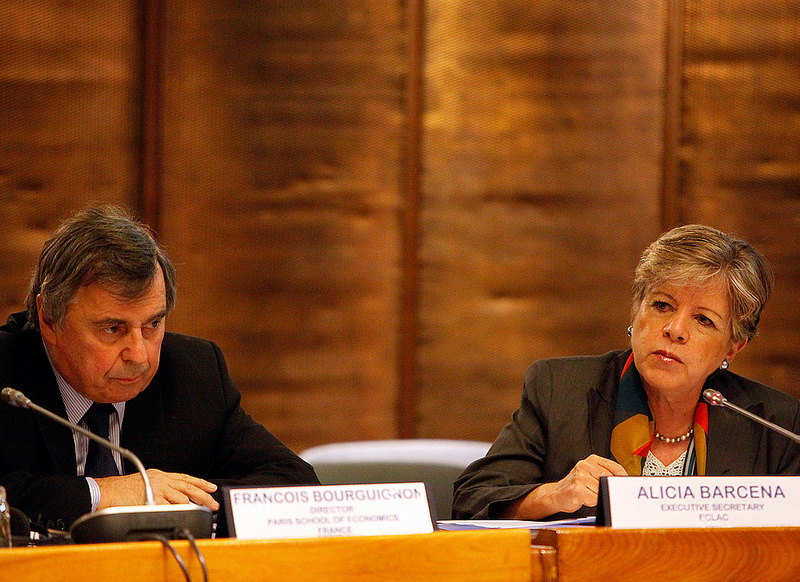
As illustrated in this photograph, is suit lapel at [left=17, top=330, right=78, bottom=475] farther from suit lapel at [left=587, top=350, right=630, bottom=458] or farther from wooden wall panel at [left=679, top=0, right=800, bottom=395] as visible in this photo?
wooden wall panel at [left=679, top=0, right=800, bottom=395]

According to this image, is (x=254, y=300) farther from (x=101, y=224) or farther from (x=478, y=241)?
(x=101, y=224)

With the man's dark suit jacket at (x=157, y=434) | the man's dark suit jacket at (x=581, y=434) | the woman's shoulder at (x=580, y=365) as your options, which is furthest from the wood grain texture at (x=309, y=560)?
the woman's shoulder at (x=580, y=365)

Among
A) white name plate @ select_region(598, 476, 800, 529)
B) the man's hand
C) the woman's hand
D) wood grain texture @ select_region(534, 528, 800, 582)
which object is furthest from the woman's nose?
the man's hand

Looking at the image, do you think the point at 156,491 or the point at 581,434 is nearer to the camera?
the point at 156,491

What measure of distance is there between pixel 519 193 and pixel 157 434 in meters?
2.19

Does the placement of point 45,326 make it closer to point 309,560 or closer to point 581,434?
point 309,560

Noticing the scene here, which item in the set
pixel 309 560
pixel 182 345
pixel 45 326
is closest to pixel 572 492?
pixel 309 560

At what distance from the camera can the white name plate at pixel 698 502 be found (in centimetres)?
167

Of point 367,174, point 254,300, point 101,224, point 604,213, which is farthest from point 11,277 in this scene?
point 604,213

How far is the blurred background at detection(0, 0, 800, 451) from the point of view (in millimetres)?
3928

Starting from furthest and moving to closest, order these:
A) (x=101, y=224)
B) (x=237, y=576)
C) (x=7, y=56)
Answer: (x=7, y=56) → (x=101, y=224) → (x=237, y=576)

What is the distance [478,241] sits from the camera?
4074 millimetres

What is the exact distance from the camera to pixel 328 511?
154 centimetres

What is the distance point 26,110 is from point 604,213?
237 cm
